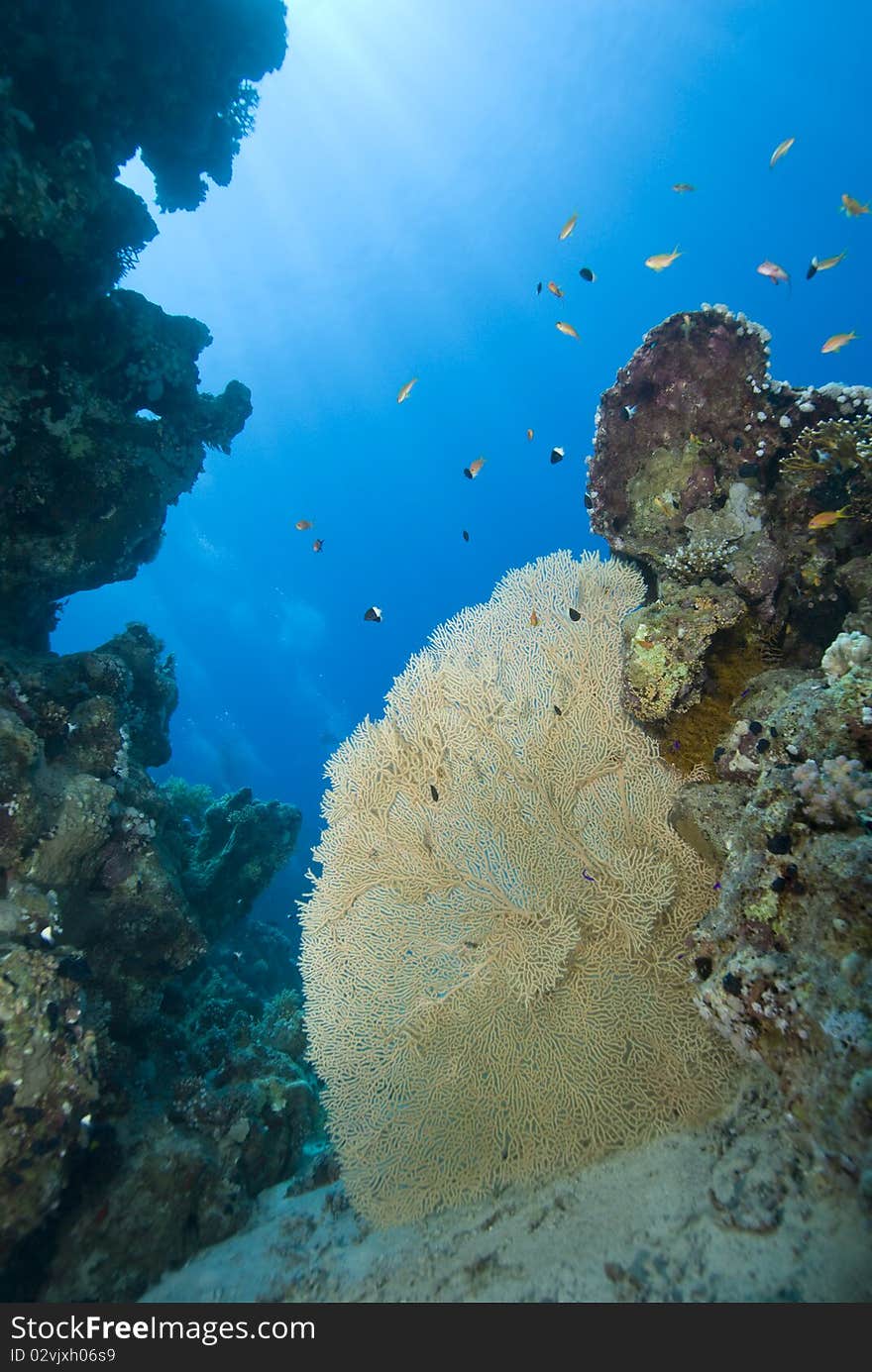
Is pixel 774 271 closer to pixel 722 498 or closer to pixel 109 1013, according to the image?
pixel 722 498

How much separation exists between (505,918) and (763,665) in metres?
2.91

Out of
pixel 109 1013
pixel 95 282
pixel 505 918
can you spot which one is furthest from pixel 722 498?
pixel 95 282

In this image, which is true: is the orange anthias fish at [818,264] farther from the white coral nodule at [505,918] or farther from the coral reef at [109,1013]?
the coral reef at [109,1013]

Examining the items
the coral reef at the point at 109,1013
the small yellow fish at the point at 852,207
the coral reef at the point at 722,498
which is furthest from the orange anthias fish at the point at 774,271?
the coral reef at the point at 109,1013

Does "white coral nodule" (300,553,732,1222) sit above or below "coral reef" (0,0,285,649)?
below

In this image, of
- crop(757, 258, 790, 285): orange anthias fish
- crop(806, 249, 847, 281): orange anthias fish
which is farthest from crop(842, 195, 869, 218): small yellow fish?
crop(757, 258, 790, 285): orange anthias fish

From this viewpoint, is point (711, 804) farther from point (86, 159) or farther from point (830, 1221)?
point (86, 159)

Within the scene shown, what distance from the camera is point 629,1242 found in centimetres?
293

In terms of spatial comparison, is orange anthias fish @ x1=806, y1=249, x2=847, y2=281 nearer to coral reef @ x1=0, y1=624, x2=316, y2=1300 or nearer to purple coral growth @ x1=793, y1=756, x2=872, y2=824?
purple coral growth @ x1=793, y1=756, x2=872, y2=824

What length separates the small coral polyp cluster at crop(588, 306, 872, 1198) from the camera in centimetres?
251

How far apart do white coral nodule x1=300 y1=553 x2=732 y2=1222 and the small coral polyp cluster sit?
20.4 inches

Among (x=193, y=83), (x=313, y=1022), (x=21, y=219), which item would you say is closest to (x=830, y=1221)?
(x=313, y=1022)

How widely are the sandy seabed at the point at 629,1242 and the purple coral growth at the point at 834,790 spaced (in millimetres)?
1434

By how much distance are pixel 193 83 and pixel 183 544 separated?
69.3 meters
